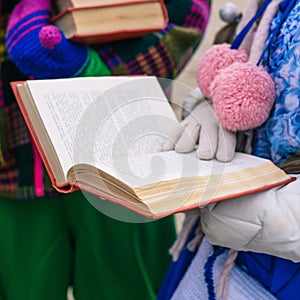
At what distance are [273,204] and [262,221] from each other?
24mm

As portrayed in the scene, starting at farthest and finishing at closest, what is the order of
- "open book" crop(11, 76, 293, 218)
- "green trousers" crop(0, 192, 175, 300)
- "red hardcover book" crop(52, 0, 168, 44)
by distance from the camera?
"green trousers" crop(0, 192, 175, 300)
"red hardcover book" crop(52, 0, 168, 44)
"open book" crop(11, 76, 293, 218)

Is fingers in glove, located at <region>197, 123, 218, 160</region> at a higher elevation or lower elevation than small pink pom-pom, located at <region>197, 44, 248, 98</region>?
lower

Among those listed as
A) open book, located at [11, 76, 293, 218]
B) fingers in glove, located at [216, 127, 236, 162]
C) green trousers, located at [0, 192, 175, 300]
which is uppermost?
open book, located at [11, 76, 293, 218]

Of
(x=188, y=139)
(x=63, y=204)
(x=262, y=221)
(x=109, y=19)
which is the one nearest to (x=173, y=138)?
(x=188, y=139)

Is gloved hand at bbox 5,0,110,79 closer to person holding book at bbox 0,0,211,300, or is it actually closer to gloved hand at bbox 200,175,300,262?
person holding book at bbox 0,0,211,300

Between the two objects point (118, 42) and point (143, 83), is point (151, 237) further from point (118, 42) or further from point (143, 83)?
point (143, 83)

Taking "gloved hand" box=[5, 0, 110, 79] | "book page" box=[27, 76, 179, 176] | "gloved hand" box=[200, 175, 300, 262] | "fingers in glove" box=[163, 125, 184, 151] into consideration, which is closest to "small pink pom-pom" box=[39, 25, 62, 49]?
"gloved hand" box=[5, 0, 110, 79]

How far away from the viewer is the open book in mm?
546

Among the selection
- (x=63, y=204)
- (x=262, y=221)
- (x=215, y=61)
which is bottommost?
(x=63, y=204)

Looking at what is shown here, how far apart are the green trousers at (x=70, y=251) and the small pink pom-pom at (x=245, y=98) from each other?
516 mm

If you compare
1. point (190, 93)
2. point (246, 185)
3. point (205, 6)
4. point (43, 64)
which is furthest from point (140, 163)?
point (205, 6)

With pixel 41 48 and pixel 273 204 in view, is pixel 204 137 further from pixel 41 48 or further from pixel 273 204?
pixel 41 48

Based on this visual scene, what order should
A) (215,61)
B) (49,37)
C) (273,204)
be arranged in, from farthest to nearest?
1. (49,37)
2. (215,61)
3. (273,204)

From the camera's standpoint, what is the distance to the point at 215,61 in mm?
725
